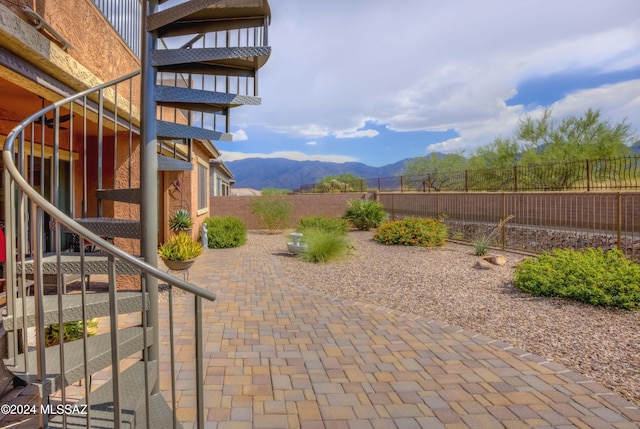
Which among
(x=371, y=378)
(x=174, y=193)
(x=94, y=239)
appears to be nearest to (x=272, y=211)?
(x=174, y=193)

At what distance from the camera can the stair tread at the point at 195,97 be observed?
9.66 feet

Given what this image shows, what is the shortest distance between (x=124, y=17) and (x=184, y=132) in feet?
9.77

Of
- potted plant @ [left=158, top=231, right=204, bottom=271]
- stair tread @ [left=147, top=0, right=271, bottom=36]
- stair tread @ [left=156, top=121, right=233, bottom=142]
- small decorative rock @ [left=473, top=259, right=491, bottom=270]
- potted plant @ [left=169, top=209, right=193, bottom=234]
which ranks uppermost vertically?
stair tread @ [left=147, top=0, right=271, bottom=36]

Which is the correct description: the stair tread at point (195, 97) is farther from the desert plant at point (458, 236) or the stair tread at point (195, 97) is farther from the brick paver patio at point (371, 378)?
the desert plant at point (458, 236)

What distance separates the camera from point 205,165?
37.4 ft

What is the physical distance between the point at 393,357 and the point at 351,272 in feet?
11.2

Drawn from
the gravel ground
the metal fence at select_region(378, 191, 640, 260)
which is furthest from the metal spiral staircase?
the metal fence at select_region(378, 191, 640, 260)

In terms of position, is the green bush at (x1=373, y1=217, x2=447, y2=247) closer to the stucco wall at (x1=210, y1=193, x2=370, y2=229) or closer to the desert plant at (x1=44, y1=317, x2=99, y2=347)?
the stucco wall at (x1=210, y1=193, x2=370, y2=229)

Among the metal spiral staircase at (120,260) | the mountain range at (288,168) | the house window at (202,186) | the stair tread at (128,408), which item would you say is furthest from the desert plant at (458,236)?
the mountain range at (288,168)

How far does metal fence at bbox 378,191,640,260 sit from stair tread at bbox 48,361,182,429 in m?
7.28

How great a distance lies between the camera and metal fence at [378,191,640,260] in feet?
22.6

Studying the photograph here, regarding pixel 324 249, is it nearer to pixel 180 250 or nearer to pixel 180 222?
pixel 180 250

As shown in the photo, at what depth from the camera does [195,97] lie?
3.12 meters

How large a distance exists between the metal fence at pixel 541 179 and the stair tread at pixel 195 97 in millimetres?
8326
